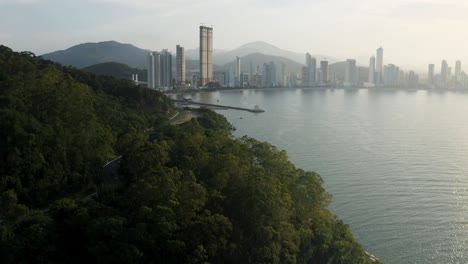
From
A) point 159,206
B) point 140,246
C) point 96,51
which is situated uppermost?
point 96,51

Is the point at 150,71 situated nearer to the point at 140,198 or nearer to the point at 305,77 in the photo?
the point at 305,77

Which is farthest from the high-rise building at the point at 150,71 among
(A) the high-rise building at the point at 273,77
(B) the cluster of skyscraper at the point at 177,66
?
(A) the high-rise building at the point at 273,77

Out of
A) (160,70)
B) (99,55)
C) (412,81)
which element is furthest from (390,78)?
(99,55)

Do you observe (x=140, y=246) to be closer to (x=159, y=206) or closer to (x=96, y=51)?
(x=159, y=206)

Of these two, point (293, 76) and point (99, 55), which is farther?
point (99, 55)

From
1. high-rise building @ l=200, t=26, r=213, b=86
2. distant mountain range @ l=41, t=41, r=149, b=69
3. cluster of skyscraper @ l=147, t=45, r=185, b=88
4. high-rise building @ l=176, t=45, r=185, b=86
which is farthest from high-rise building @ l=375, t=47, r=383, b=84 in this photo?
distant mountain range @ l=41, t=41, r=149, b=69

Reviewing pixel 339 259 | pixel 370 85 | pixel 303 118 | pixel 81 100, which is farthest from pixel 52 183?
pixel 370 85

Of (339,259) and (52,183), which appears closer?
(339,259)
